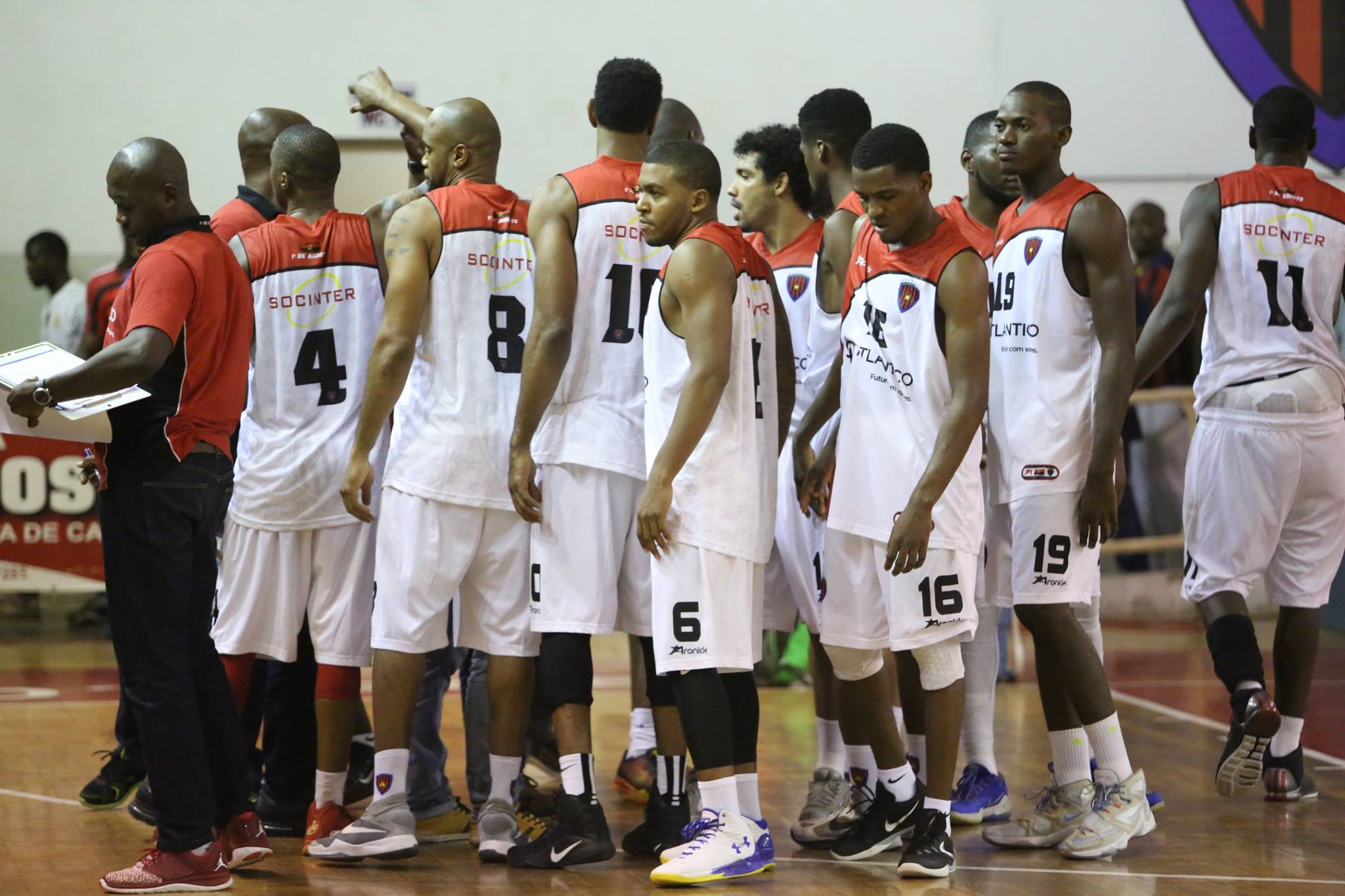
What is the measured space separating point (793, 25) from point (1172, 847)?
7842 mm

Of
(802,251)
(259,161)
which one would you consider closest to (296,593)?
(259,161)

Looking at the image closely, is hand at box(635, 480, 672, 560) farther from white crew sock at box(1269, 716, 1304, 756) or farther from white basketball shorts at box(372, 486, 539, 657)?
white crew sock at box(1269, 716, 1304, 756)

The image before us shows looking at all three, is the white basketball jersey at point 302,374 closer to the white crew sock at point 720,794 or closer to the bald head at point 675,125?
the bald head at point 675,125

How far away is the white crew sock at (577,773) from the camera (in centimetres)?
458

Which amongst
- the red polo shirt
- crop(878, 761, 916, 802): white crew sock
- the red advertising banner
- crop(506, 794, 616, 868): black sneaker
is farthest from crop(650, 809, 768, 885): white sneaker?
the red advertising banner

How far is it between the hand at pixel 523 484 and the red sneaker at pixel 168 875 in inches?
50.3

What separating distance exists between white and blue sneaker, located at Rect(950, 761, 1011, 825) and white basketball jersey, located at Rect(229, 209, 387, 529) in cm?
220

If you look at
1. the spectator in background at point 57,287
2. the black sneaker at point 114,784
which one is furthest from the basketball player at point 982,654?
the spectator in background at point 57,287

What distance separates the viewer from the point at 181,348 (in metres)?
4.25

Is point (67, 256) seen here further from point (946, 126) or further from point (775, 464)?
point (775, 464)

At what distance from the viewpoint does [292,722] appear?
17.0 feet

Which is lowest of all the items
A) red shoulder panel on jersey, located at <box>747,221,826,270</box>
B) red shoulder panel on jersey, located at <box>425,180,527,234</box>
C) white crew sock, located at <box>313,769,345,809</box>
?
white crew sock, located at <box>313,769,345,809</box>

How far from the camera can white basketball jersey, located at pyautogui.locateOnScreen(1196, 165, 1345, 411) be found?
18.3 feet

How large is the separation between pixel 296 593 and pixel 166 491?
0.85 meters
